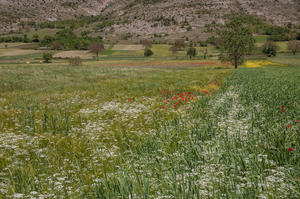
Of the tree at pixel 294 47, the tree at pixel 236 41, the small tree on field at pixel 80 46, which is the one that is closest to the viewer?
the tree at pixel 236 41

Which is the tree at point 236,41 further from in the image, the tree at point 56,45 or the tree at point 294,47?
the tree at point 56,45

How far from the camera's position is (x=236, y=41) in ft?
148

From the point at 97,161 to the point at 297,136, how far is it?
4.74m

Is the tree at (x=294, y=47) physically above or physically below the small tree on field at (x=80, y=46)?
below

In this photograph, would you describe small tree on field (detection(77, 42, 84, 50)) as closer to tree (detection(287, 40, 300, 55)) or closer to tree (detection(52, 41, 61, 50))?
tree (detection(52, 41, 61, 50))

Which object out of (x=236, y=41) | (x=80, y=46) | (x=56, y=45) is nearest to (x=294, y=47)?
(x=236, y=41)

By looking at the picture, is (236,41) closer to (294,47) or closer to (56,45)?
(294,47)

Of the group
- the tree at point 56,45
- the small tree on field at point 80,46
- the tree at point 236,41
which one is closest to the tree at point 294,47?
the tree at point 236,41

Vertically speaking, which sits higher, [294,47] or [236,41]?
[294,47]

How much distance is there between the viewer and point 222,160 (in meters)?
3.29

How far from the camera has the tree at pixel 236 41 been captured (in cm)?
4492

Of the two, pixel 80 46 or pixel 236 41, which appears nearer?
pixel 236 41

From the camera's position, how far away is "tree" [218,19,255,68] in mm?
44916

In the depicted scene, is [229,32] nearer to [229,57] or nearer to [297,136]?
[229,57]
